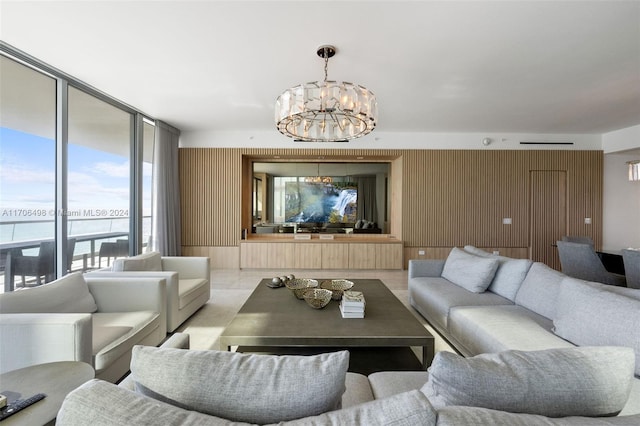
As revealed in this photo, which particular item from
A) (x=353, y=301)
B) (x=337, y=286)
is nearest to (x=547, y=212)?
(x=337, y=286)

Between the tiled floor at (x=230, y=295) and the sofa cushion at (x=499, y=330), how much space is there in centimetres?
31

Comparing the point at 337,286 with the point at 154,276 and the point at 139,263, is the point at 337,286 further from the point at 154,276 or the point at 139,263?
the point at 139,263

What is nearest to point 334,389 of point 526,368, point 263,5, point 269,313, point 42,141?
point 526,368

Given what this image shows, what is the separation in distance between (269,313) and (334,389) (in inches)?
60.9

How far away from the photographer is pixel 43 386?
128 centimetres

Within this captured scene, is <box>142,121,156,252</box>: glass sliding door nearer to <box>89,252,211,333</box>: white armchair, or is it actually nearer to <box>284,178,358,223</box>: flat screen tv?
<box>89,252,211,333</box>: white armchair

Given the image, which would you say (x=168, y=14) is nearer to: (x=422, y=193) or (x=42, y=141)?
(x=42, y=141)

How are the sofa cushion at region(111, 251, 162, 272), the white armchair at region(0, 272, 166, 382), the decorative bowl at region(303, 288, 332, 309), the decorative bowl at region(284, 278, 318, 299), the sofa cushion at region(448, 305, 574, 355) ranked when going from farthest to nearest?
the sofa cushion at region(111, 251, 162, 272), the decorative bowl at region(284, 278, 318, 299), the decorative bowl at region(303, 288, 332, 309), the sofa cushion at region(448, 305, 574, 355), the white armchair at region(0, 272, 166, 382)

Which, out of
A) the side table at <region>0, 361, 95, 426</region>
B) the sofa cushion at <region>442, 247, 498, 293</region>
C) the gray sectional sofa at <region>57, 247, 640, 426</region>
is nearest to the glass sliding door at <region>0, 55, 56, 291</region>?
the side table at <region>0, 361, 95, 426</region>

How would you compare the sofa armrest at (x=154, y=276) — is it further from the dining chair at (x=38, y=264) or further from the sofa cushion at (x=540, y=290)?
the sofa cushion at (x=540, y=290)

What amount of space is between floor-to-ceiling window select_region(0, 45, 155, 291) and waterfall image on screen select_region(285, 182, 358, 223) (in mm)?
3013

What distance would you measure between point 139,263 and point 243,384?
2835 mm

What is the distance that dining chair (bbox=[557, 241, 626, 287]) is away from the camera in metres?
3.23

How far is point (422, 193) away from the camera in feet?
18.3
